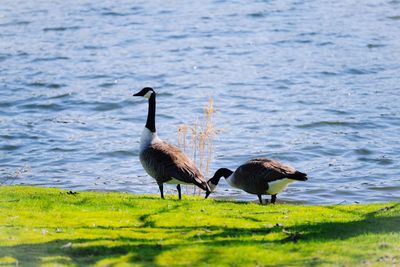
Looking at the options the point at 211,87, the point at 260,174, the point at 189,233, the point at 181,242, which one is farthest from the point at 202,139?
the point at 211,87

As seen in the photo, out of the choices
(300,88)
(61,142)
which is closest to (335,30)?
(300,88)

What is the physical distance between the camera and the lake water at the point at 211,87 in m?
24.4

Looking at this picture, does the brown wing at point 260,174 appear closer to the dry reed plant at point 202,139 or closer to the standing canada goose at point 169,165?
the standing canada goose at point 169,165

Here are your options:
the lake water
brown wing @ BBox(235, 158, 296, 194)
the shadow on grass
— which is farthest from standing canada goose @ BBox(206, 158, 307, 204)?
the lake water

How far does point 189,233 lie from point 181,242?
727mm

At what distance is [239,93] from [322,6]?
15511 millimetres

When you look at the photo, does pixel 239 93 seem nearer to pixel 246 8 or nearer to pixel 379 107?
pixel 379 107

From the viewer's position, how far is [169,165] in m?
16.4

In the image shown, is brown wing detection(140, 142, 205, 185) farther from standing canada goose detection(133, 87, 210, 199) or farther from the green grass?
the green grass

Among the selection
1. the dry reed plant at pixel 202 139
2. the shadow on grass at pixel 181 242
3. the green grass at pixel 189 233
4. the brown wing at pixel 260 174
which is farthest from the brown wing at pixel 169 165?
the shadow on grass at pixel 181 242

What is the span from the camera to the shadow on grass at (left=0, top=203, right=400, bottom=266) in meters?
10.5

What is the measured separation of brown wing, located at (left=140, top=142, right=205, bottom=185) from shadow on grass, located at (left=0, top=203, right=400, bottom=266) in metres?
3.23

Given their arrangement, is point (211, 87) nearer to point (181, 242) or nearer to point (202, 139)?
point (202, 139)

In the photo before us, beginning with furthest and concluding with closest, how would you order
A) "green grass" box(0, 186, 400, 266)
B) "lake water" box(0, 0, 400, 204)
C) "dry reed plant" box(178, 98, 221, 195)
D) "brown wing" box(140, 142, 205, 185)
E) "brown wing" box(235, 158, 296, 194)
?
"lake water" box(0, 0, 400, 204), "dry reed plant" box(178, 98, 221, 195), "brown wing" box(235, 158, 296, 194), "brown wing" box(140, 142, 205, 185), "green grass" box(0, 186, 400, 266)
